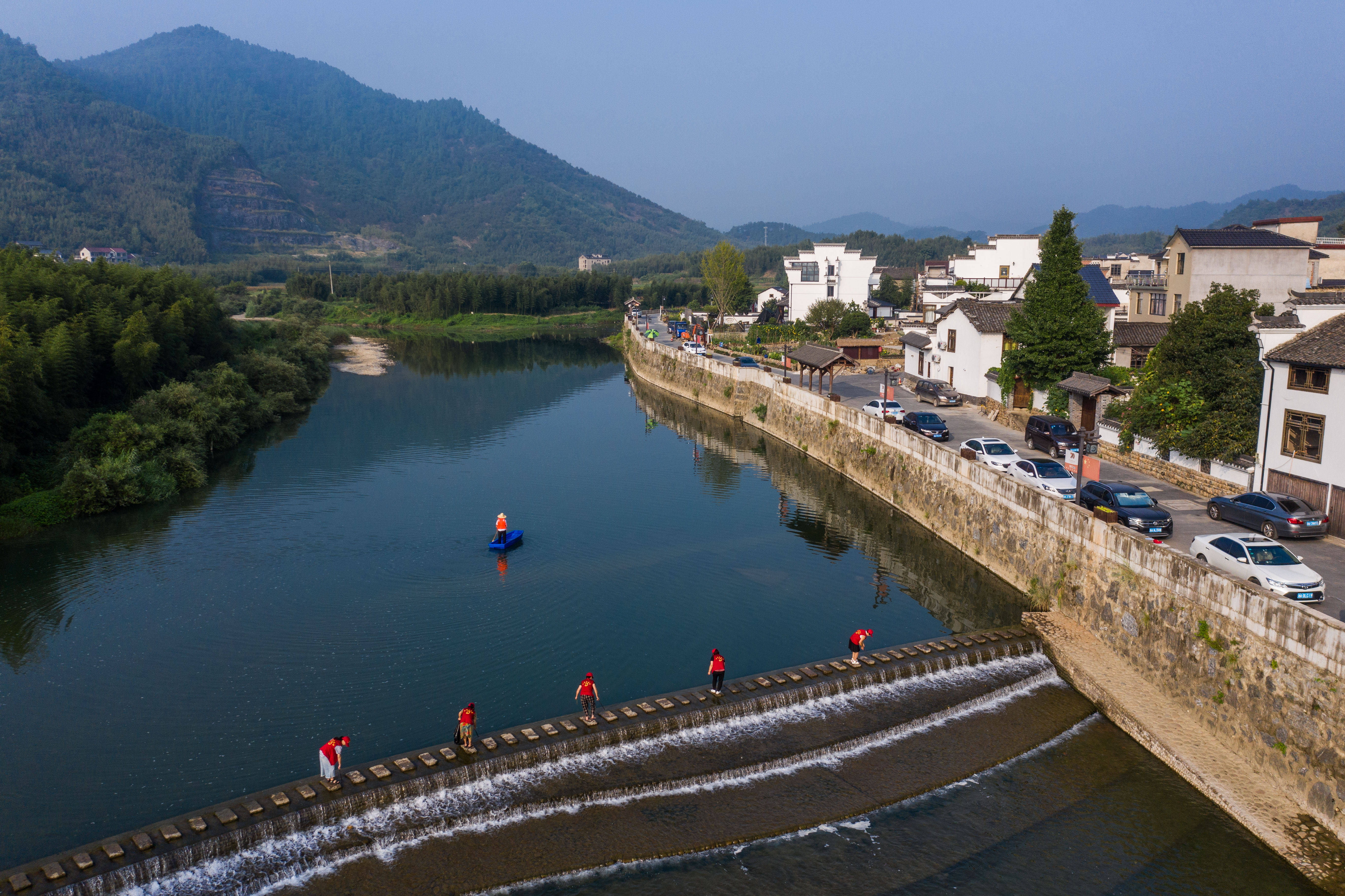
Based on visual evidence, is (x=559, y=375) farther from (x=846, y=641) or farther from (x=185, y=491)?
(x=846, y=641)

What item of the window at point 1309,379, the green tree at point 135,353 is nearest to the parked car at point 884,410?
the window at point 1309,379

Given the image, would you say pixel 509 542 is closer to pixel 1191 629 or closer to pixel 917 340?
pixel 1191 629

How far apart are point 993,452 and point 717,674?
761 inches

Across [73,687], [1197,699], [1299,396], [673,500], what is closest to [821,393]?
[673,500]

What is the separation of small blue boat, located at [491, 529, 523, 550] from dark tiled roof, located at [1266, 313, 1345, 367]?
85.4ft

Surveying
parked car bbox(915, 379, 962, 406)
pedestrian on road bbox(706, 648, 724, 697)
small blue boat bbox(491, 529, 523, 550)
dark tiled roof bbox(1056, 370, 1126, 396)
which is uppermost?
dark tiled roof bbox(1056, 370, 1126, 396)

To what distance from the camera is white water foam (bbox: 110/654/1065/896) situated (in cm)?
1490

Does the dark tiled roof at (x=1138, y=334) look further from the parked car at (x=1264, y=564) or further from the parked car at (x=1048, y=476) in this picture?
the parked car at (x=1264, y=564)

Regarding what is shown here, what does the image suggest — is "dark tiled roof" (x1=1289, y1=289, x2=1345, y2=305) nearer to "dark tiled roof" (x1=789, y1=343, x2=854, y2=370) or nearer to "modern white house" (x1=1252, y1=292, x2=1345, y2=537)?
"modern white house" (x1=1252, y1=292, x2=1345, y2=537)

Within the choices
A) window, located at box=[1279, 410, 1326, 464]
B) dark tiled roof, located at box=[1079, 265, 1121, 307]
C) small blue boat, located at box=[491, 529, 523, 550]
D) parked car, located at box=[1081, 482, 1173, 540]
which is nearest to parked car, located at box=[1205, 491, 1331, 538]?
window, located at box=[1279, 410, 1326, 464]

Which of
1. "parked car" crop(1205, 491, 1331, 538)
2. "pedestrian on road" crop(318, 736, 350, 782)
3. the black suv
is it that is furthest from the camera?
the black suv

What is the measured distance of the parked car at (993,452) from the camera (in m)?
33.6

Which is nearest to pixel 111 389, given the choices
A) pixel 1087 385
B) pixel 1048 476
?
pixel 1048 476

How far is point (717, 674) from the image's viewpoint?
788 inches
